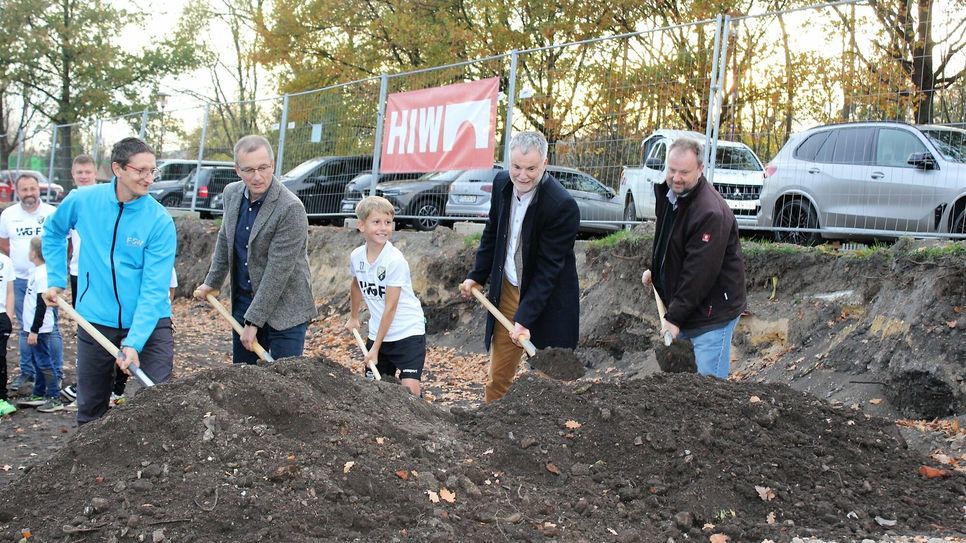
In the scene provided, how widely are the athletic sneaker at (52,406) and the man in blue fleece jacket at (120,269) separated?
95.8 inches

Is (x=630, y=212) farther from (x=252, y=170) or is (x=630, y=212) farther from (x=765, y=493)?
(x=765, y=493)

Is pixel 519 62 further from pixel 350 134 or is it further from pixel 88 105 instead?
pixel 88 105

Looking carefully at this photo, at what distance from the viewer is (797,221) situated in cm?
901

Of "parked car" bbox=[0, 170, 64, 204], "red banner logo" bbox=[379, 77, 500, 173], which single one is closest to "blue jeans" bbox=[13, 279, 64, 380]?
"red banner logo" bbox=[379, 77, 500, 173]

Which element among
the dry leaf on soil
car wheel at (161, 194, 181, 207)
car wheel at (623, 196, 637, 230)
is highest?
car wheel at (623, 196, 637, 230)

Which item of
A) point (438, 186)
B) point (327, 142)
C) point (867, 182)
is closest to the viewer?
point (867, 182)

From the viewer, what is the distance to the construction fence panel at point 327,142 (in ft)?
43.2

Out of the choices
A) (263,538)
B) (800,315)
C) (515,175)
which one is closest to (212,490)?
(263,538)

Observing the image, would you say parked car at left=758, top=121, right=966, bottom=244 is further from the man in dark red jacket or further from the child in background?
the child in background

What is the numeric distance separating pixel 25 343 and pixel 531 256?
465 cm

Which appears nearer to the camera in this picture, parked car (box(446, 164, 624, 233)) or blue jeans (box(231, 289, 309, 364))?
blue jeans (box(231, 289, 309, 364))

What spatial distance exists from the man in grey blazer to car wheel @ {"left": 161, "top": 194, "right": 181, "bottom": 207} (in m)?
16.0

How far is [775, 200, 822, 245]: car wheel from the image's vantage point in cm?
878

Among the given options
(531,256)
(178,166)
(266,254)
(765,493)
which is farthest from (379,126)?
(765,493)
